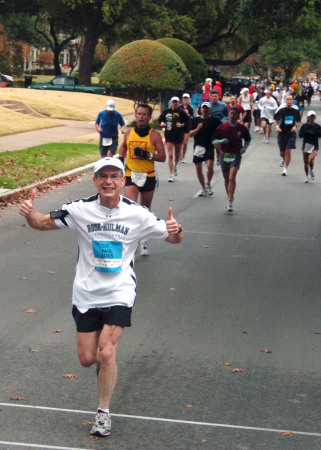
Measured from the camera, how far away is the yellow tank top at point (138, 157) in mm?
11812

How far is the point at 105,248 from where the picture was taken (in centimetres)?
582

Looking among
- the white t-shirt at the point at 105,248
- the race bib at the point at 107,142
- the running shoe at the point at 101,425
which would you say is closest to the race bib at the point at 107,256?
the white t-shirt at the point at 105,248

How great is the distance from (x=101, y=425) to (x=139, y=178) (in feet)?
21.8

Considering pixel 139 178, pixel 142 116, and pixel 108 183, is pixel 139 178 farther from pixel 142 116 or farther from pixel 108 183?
pixel 108 183

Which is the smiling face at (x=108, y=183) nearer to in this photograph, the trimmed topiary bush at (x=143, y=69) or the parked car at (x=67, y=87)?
the trimmed topiary bush at (x=143, y=69)

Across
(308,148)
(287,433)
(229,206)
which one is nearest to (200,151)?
(229,206)

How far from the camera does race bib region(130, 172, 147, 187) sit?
11953 mm

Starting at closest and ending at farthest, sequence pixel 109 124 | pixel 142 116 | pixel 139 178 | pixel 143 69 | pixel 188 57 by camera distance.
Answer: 1. pixel 142 116
2. pixel 139 178
3. pixel 109 124
4. pixel 143 69
5. pixel 188 57

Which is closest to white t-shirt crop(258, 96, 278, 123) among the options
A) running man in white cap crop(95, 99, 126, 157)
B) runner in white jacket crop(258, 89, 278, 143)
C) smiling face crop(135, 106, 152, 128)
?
runner in white jacket crop(258, 89, 278, 143)

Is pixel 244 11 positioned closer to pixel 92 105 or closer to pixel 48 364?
pixel 48 364

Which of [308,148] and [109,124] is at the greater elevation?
[109,124]

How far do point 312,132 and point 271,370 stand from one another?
14203mm

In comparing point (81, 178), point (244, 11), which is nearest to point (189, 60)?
point (244, 11)

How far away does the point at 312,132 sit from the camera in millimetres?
20875
